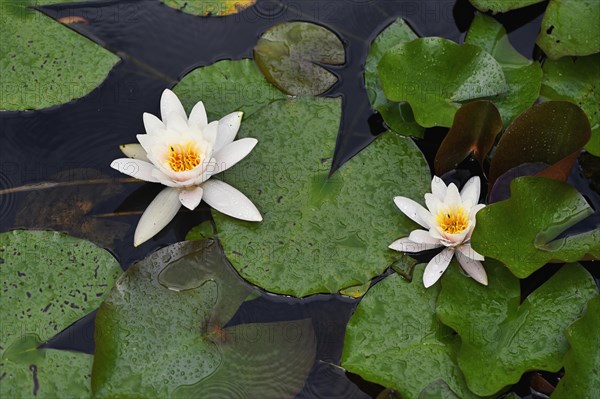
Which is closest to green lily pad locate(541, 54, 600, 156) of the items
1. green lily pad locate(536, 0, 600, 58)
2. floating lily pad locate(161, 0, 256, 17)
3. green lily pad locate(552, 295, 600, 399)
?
green lily pad locate(536, 0, 600, 58)

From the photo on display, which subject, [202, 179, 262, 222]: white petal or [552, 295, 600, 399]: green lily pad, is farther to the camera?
[202, 179, 262, 222]: white petal

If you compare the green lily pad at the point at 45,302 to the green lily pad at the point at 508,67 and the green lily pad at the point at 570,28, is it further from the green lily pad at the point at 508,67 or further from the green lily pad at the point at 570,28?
the green lily pad at the point at 570,28

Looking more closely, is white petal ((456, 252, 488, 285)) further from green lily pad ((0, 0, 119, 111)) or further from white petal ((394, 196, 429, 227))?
green lily pad ((0, 0, 119, 111))

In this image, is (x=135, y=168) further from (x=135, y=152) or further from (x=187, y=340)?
(x=187, y=340)

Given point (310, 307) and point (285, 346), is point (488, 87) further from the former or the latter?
point (285, 346)

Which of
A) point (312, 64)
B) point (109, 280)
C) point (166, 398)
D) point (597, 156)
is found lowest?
point (166, 398)

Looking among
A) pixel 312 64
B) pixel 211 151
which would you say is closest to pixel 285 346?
pixel 211 151
